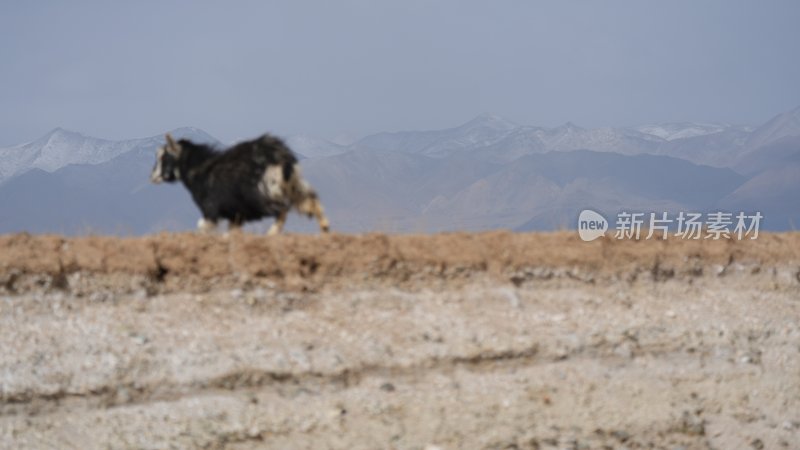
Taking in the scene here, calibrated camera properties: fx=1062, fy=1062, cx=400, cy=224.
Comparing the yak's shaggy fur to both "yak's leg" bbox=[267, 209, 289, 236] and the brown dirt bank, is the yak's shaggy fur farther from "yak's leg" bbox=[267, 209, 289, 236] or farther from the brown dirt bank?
the brown dirt bank

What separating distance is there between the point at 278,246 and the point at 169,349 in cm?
202

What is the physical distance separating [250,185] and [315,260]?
1403 mm

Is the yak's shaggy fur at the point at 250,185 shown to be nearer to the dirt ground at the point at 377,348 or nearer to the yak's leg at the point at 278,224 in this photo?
the yak's leg at the point at 278,224

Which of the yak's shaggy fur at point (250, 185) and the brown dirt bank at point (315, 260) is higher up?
the yak's shaggy fur at point (250, 185)

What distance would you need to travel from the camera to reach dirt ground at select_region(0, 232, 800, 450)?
1322 cm

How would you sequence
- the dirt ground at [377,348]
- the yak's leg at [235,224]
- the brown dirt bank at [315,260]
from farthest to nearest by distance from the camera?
the yak's leg at [235,224] → the brown dirt bank at [315,260] → the dirt ground at [377,348]

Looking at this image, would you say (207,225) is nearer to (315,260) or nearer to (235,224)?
(235,224)

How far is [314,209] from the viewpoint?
1484cm

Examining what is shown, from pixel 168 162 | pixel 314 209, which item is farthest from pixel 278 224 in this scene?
pixel 168 162

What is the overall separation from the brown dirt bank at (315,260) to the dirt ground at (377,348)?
0.03 m

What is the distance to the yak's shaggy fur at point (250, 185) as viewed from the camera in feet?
48.0

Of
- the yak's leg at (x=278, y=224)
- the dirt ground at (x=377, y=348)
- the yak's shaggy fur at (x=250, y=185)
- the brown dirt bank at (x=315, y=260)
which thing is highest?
the yak's shaggy fur at (x=250, y=185)

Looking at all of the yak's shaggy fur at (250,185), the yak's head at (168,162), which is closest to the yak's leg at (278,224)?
the yak's shaggy fur at (250,185)

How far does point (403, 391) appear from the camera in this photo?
13836 millimetres
